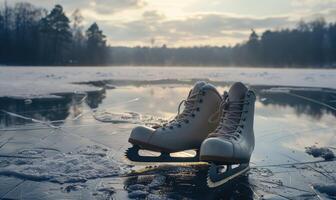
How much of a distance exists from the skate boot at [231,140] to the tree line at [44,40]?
60.4 meters

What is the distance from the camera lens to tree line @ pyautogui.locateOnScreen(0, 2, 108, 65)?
61188 mm

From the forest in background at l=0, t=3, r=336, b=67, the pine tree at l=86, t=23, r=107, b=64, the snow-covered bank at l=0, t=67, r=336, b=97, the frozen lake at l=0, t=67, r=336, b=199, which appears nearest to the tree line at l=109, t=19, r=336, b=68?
the forest in background at l=0, t=3, r=336, b=67

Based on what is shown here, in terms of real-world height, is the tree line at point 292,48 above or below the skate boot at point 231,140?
above

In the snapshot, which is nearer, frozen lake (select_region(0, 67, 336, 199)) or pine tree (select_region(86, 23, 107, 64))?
frozen lake (select_region(0, 67, 336, 199))

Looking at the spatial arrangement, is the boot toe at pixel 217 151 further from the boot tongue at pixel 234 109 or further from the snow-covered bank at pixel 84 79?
the snow-covered bank at pixel 84 79

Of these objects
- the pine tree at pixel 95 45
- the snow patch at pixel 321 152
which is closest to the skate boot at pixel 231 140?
the snow patch at pixel 321 152

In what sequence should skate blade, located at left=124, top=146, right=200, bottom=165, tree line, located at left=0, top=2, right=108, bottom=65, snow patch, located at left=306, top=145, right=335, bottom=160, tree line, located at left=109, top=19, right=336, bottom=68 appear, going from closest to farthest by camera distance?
skate blade, located at left=124, top=146, right=200, bottom=165, snow patch, located at left=306, top=145, right=335, bottom=160, tree line, located at left=0, top=2, right=108, bottom=65, tree line, located at left=109, top=19, right=336, bottom=68

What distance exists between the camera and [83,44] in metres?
77.5

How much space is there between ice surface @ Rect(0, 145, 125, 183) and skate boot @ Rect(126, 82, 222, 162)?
28 centimetres

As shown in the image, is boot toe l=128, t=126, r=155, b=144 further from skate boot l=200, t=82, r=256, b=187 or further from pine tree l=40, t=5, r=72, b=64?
pine tree l=40, t=5, r=72, b=64

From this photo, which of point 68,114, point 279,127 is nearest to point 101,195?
point 279,127

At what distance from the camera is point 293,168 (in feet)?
11.1

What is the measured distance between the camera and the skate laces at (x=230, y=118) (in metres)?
2.97

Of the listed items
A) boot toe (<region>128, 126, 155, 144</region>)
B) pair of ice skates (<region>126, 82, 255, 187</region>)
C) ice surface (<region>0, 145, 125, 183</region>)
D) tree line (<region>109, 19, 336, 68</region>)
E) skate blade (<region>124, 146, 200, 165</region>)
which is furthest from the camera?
tree line (<region>109, 19, 336, 68</region>)
